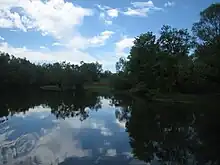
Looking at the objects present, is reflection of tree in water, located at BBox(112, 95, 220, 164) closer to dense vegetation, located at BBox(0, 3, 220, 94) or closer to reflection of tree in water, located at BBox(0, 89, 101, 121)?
reflection of tree in water, located at BBox(0, 89, 101, 121)

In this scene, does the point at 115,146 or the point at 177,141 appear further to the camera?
the point at 177,141

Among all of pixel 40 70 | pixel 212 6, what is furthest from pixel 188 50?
pixel 40 70

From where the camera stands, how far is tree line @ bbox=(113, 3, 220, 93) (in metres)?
59.2

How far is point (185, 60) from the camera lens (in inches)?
2414

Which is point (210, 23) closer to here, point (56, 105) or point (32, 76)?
point (56, 105)

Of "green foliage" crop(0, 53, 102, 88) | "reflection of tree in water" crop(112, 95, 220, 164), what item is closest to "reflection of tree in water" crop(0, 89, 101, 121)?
"reflection of tree in water" crop(112, 95, 220, 164)

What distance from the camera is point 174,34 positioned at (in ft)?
212

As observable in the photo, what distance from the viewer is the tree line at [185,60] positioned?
194 feet

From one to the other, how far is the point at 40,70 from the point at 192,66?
9601 cm

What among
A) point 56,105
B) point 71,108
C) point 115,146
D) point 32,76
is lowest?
point 115,146

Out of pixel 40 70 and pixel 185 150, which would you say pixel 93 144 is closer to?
pixel 185 150

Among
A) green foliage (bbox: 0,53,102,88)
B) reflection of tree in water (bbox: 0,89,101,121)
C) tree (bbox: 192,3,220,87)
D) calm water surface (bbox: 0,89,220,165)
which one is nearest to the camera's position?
calm water surface (bbox: 0,89,220,165)

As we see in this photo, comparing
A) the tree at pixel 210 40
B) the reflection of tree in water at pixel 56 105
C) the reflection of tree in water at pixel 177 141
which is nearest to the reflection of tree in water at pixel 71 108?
the reflection of tree in water at pixel 56 105

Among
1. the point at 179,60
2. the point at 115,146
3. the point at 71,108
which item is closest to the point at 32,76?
the point at 179,60
